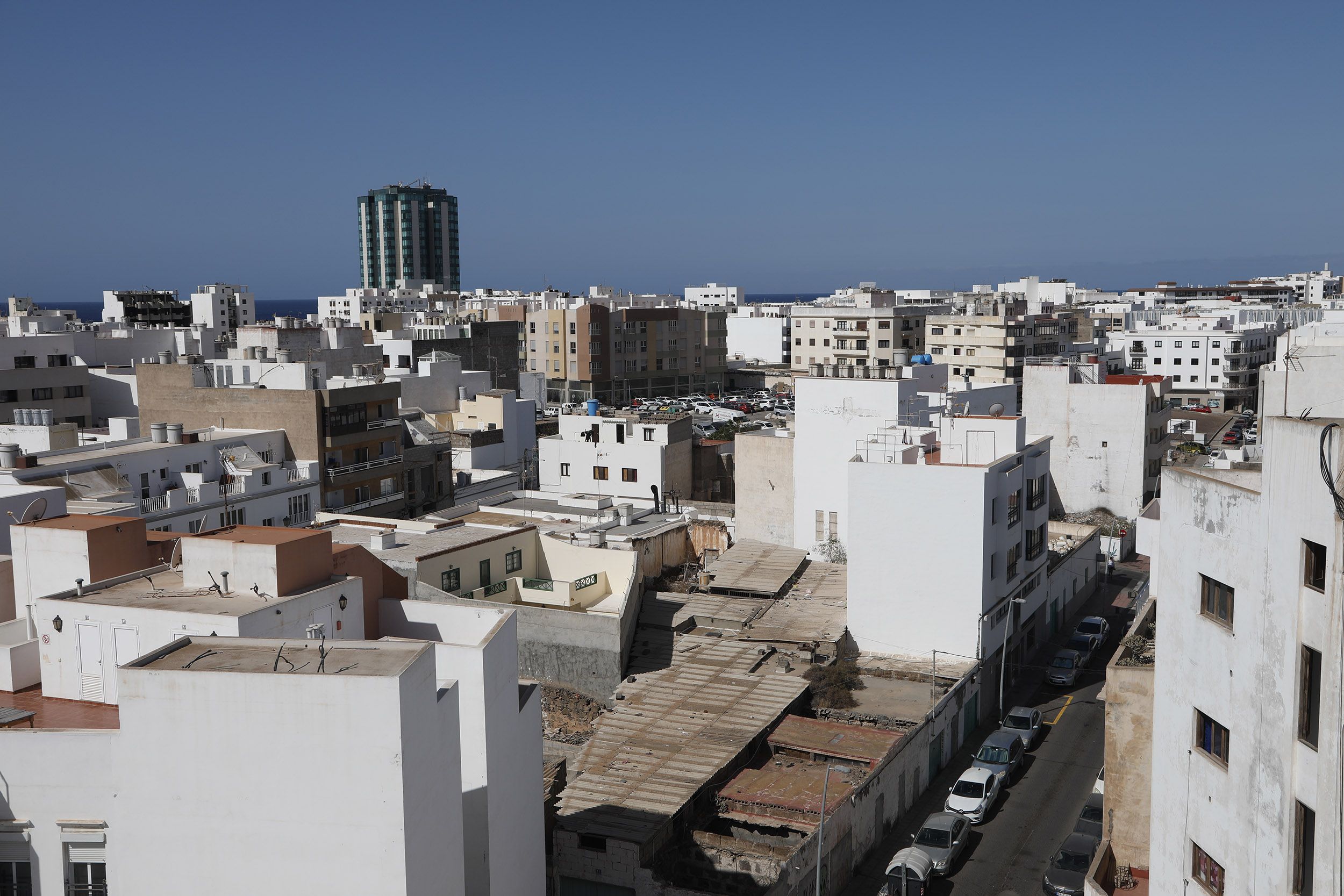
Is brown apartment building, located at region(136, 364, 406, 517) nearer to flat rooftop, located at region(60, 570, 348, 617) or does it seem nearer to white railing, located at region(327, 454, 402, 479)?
white railing, located at region(327, 454, 402, 479)

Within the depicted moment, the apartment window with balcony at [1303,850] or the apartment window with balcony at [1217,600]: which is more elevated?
the apartment window with balcony at [1217,600]

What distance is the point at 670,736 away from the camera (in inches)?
1048

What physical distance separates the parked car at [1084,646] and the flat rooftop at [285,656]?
26008 millimetres

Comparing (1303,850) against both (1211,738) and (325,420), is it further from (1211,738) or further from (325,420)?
(325,420)

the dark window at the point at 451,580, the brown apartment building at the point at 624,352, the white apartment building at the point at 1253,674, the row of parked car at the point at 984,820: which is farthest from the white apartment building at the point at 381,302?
the white apartment building at the point at 1253,674

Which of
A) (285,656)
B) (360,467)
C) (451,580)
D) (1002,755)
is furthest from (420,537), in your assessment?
(285,656)

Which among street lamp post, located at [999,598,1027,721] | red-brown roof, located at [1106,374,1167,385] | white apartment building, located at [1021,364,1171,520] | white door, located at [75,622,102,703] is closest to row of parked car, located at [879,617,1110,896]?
street lamp post, located at [999,598,1027,721]

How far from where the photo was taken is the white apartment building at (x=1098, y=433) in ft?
178

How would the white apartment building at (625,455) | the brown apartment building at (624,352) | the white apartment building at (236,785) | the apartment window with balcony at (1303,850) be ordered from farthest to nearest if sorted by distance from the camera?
the brown apartment building at (624,352) < the white apartment building at (625,455) < the white apartment building at (236,785) < the apartment window with balcony at (1303,850)

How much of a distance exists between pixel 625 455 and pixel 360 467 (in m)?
10.6

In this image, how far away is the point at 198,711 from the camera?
13883 mm

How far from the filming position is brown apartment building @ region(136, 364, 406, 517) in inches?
1761

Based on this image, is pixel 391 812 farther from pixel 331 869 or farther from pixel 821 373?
pixel 821 373

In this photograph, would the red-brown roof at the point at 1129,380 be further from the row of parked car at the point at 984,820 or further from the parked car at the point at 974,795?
the parked car at the point at 974,795
